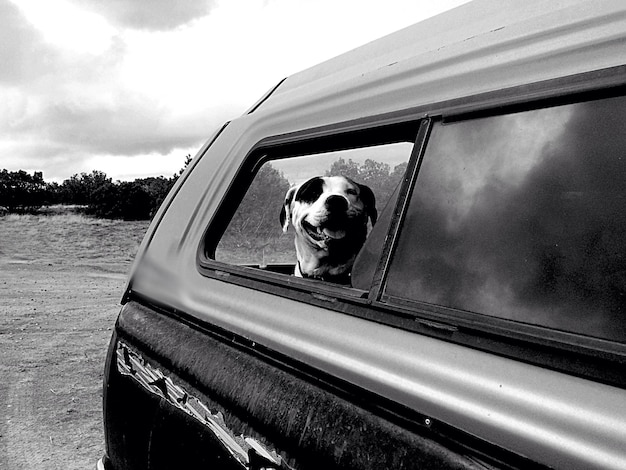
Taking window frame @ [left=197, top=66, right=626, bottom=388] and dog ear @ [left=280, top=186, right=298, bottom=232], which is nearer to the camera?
window frame @ [left=197, top=66, right=626, bottom=388]

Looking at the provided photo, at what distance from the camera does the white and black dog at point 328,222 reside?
1.89 metres

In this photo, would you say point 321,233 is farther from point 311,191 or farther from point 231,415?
point 231,415

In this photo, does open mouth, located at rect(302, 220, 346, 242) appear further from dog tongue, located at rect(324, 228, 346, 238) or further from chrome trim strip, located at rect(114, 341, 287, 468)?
Result: chrome trim strip, located at rect(114, 341, 287, 468)

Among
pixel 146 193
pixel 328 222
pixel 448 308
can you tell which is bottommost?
pixel 448 308

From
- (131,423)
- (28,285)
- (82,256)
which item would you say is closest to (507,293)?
(131,423)

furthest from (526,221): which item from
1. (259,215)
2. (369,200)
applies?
(259,215)

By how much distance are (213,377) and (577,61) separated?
1069 mm

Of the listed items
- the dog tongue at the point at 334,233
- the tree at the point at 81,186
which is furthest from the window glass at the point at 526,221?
the tree at the point at 81,186

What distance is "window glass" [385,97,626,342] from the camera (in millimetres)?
977

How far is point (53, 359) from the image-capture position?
→ 611cm

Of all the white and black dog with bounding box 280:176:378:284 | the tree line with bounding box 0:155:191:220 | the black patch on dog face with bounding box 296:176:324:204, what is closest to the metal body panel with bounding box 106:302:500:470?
the white and black dog with bounding box 280:176:378:284

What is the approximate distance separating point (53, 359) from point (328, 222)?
15.6 feet

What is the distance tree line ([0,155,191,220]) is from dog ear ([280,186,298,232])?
16850 millimetres

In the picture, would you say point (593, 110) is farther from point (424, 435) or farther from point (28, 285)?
point (28, 285)
